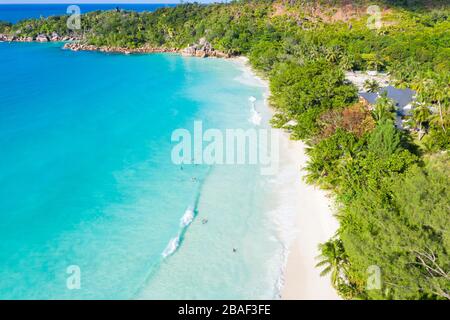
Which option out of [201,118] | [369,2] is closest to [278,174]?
[201,118]

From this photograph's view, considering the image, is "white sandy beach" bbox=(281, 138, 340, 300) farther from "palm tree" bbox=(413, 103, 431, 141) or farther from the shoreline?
"palm tree" bbox=(413, 103, 431, 141)

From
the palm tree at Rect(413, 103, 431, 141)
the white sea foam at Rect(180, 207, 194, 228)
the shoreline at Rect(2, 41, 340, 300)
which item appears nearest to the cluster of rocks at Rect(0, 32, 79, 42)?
the shoreline at Rect(2, 41, 340, 300)

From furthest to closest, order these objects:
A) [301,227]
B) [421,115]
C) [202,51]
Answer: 1. [202,51]
2. [421,115]
3. [301,227]

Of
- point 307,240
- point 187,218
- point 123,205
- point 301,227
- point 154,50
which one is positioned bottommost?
point 307,240

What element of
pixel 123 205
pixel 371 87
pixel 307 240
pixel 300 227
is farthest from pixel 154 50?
pixel 307 240

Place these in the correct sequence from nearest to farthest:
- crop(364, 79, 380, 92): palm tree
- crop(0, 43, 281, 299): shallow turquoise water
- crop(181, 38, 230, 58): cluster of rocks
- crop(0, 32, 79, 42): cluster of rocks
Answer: crop(0, 43, 281, 299): shallow turquoise water < crop(364, 79, 380, 92): palm tree < crop(181, 38, 230, 58): cluster of rocks < crop(0, 32, 79, 42): cluster of rocks

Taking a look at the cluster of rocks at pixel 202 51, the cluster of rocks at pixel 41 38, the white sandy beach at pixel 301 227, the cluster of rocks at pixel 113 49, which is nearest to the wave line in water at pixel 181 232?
the white sandy beach at pixel 301 227

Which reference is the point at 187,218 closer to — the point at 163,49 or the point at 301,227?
the point at 301,227
